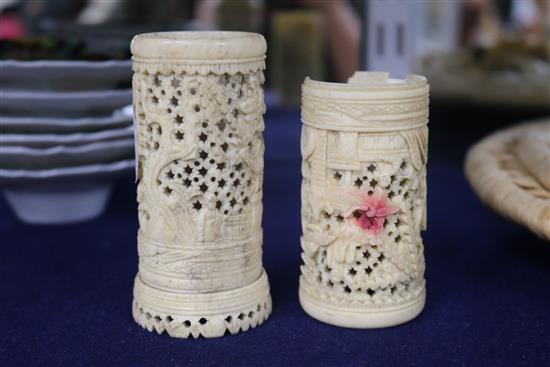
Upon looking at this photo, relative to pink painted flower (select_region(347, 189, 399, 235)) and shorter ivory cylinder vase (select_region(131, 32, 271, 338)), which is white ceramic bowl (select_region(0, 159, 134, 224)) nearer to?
shorter ivory cylinder vase (select_region(131, 32, 271, 338))

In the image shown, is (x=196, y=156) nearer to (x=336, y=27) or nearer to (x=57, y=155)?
(x=57, y=155)

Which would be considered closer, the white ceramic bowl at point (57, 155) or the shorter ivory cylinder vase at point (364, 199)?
the shorter ivory cylinder vase at point (364, 199)

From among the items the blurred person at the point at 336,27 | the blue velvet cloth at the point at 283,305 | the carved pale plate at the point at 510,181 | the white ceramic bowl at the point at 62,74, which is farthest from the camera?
the blurred person at the point at 336,27

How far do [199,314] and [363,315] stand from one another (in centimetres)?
16

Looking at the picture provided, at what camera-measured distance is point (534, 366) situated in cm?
75

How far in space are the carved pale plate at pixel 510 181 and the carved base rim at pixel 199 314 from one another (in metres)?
0.30

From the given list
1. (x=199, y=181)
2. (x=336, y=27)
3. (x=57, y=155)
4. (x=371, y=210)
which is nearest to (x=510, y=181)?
(x=371, y=210)

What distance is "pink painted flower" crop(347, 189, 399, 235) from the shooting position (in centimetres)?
81

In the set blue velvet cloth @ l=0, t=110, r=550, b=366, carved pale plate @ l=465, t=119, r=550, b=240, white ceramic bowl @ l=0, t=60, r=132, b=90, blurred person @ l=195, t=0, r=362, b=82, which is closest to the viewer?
blue velvet cloth @ l=0, t=110, r=550, b=366

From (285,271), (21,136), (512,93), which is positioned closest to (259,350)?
(285,271)

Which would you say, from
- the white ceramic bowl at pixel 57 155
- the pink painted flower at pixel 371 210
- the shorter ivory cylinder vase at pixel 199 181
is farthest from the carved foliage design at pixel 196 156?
the white ceramic bowl at pixel 57 155

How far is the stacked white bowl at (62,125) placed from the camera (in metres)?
1.08

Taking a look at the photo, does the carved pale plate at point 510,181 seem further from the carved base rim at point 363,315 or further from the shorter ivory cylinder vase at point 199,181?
the shorter ivory cylinder vase at point 199,181

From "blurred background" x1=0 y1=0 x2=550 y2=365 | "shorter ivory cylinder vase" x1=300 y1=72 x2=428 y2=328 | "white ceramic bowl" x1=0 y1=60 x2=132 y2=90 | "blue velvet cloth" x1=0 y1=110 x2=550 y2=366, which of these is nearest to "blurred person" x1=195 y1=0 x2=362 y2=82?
"blurred background" x1=0 y1=0 x2=550 y2=365
